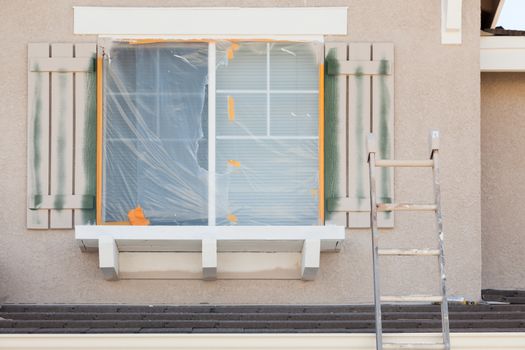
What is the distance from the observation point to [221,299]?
970cm

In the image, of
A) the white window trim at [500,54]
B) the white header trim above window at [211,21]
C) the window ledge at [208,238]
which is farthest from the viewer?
the white window trim at [500,54]

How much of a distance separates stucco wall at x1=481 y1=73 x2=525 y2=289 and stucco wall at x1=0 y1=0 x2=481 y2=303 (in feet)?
2.81

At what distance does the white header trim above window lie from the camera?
9797 millimetres

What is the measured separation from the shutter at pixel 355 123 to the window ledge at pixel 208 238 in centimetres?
39

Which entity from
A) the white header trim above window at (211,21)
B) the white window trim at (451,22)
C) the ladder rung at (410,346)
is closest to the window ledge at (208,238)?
the ladder rung at (410,346)

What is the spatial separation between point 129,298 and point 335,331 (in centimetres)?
193

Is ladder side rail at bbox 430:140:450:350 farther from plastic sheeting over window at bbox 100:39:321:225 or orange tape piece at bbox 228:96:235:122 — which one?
orange tape piece at bbox 228:96:235:122

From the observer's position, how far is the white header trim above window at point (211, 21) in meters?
9.80

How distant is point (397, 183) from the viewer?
32.1 feet

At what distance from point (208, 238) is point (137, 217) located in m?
0.69

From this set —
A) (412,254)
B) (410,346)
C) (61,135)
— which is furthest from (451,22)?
(61,135)

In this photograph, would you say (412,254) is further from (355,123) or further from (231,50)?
(231,50)

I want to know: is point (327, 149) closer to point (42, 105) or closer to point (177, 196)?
point (177, 196)

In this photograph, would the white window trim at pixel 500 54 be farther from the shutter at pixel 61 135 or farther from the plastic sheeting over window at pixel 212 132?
the shutter at pixel 61 135
